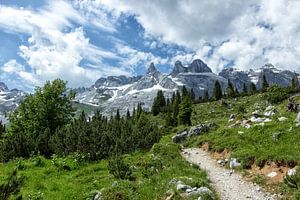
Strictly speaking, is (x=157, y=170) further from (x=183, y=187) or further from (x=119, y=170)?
(x=183, y=187)

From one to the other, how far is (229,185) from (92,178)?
26.7 feet

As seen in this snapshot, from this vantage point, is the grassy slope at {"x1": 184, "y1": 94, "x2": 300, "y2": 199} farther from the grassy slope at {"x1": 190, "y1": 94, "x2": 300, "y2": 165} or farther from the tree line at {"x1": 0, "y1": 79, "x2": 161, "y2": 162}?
the tree line at {"x1": 0, "y1": 79, "x2": 161, "y2": 162}

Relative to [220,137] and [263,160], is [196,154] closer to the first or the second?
[220,137]

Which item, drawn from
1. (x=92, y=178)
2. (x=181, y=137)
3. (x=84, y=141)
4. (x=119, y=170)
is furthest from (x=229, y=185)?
(x=181, y=137)

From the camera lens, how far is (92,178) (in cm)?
2262

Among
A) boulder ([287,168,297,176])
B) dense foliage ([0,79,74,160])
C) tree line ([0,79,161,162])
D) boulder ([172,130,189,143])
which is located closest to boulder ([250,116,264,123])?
boulder ([172,130,189,143])

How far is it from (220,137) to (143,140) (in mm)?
7373

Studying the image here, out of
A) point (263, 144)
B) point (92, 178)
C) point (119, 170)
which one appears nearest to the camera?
point (119, 170)

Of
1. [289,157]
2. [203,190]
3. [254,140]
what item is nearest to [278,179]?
[289,157]

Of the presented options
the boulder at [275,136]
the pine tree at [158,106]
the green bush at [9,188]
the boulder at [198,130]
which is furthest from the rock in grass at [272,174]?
the pine tree at [158,106]

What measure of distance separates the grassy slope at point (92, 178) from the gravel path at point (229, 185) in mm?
939

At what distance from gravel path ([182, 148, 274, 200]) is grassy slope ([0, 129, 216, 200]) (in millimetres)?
939

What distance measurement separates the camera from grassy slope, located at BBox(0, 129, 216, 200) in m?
19.0

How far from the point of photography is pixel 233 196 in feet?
64.2
